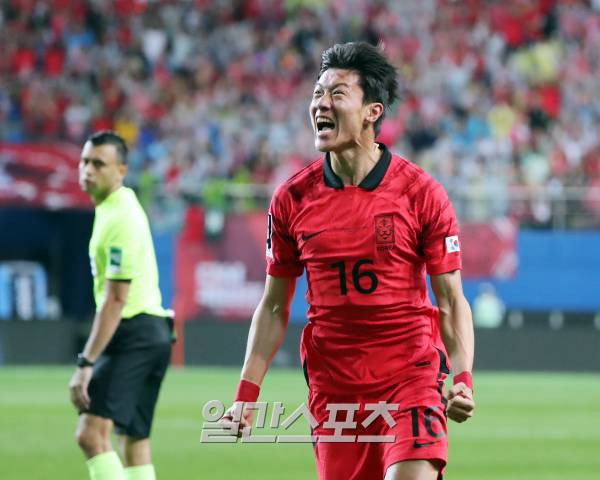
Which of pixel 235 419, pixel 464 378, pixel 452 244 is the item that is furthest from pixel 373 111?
pixel 235 419

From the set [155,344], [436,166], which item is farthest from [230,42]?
[155,344]

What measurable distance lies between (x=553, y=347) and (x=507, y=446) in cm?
854

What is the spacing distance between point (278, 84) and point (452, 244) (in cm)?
2022

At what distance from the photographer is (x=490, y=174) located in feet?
74.9

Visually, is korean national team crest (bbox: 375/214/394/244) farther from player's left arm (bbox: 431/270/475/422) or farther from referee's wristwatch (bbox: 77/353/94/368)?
referee's wristwatch (bbox: 77/353/94/368)

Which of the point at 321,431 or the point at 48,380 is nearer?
the point at 321,431

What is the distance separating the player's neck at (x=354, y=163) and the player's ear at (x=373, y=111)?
0.11 m

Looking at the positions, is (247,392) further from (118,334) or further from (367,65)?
(118,334)

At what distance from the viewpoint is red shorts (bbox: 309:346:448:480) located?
5.29 metres

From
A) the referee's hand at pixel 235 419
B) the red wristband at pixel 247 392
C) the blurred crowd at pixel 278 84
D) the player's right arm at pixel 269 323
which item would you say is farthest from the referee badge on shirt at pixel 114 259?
the blurred crowd at pixel 278 84

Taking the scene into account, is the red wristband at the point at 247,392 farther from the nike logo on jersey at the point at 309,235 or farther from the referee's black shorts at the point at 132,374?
the referee's black shorts at the point at 132,374

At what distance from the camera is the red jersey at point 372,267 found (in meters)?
5.38

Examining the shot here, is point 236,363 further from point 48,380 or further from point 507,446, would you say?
point 507,446

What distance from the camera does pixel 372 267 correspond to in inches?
212
